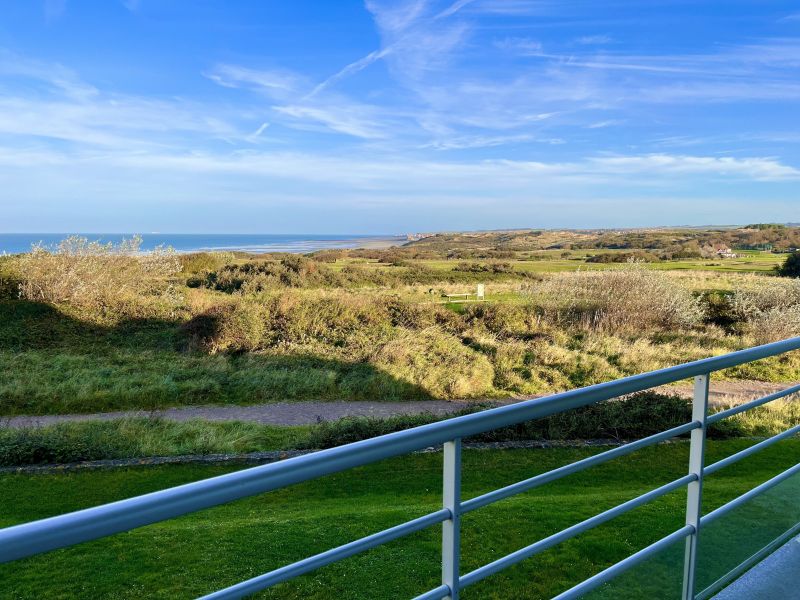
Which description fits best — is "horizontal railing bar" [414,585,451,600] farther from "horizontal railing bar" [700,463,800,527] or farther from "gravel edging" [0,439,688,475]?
"gravel edging" [0,439,688,475]

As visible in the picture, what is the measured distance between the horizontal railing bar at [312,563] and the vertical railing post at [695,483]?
87 cm

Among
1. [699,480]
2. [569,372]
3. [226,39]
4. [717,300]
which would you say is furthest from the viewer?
[717,300]

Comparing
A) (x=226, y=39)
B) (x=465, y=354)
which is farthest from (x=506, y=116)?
(x=465, y=354)

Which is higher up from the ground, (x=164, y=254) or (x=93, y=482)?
(x=164, y=254)

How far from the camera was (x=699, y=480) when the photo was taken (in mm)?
1609

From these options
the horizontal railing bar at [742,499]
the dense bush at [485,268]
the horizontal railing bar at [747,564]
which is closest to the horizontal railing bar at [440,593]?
the horizontal railing bar at [742,499]

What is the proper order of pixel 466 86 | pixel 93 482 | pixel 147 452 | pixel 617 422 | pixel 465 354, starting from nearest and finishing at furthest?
1. pixel 93 482
2. pixel 147 452
3. pixel 617 422
4. pixel 465 354
5. pixel 466 86

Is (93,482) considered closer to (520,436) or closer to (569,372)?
(520,436)

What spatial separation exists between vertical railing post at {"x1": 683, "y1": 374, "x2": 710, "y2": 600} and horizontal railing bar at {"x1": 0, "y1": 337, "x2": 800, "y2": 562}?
0.56 meters

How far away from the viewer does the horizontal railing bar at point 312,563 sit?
30.5 inches

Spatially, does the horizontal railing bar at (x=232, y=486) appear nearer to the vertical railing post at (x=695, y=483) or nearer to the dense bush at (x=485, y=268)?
the vertical railing post at (x=695, y=483)

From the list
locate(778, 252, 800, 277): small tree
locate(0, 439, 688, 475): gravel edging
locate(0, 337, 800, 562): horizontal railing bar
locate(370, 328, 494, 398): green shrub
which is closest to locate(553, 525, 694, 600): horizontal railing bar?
locate(0, 337, 800, 562): horizontal railing bar

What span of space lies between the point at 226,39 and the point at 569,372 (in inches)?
531

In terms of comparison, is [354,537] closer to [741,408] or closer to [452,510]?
[741,408]
